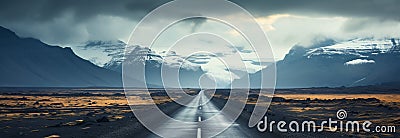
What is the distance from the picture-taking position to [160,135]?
74.5 feet

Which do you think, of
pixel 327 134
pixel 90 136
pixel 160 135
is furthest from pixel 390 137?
pixel 90 136

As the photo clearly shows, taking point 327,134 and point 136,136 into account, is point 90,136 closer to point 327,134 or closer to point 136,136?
point 136,136

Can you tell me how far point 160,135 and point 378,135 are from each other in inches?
458

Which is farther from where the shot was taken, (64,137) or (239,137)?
(64,137)

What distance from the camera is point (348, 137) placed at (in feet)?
76.8

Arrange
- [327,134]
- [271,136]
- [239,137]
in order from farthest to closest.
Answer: [327,134] → [271,136] → [239,137]

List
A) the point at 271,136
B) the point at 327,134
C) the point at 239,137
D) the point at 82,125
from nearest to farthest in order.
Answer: the point at 239,137 < the point at 271,136 < the point at 327,134 < the point at 82,125

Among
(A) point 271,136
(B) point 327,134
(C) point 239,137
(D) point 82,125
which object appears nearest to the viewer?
(C) point 239,137

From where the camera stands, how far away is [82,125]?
106 ft

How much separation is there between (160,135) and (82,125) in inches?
455

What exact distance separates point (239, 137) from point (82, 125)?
14.7 metres

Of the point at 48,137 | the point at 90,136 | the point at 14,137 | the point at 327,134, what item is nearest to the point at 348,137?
the point at 327,134

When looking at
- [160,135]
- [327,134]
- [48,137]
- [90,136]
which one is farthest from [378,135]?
[48,137]

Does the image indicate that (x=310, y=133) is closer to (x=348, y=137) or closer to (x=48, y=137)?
(x=348, y=137)
